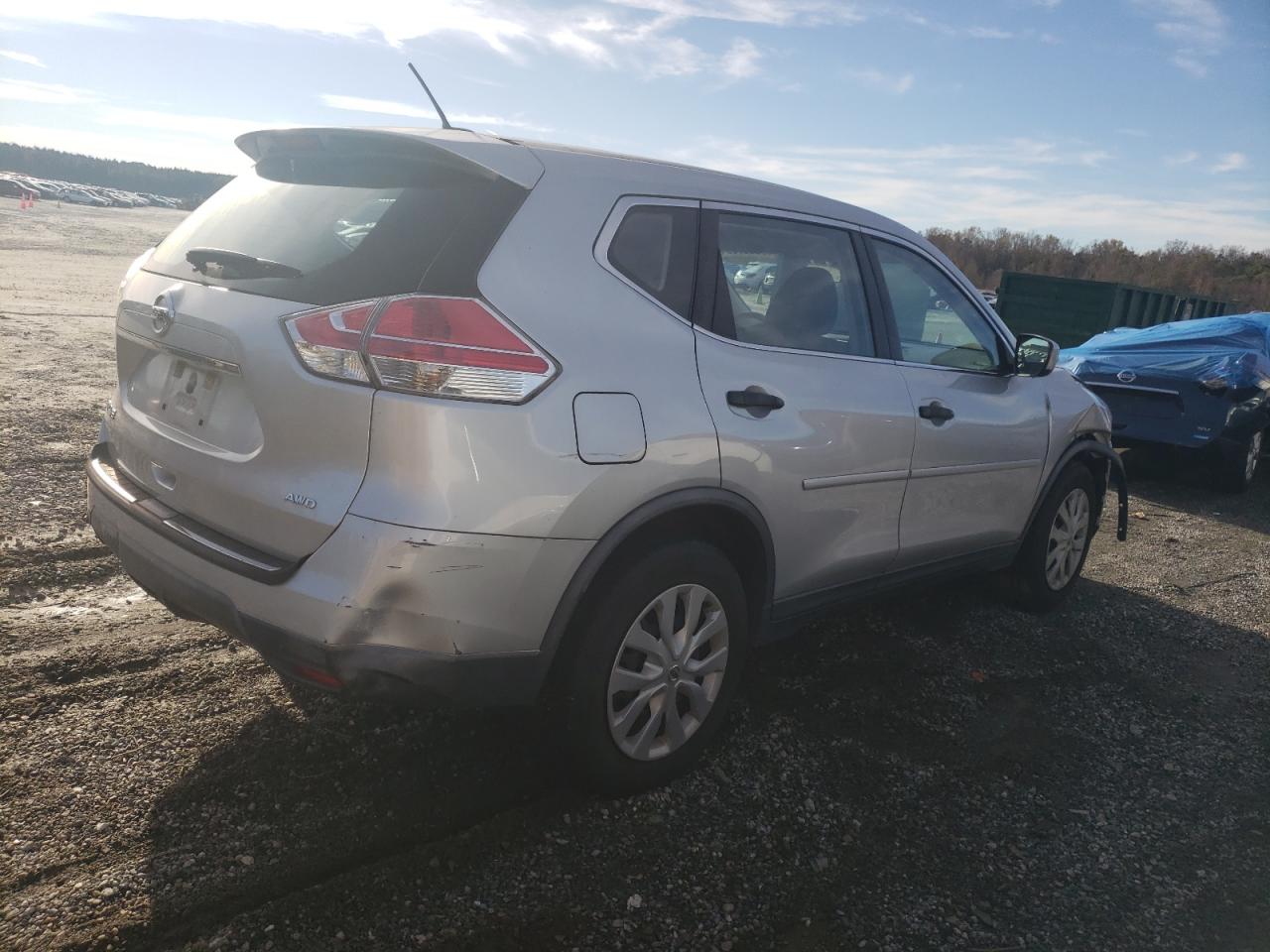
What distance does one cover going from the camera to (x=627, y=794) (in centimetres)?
294

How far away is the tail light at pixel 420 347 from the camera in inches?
89.8

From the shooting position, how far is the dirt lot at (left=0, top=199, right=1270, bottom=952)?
2.41 meters

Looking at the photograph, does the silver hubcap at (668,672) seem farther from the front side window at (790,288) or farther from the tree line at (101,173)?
the tree line at (101,173)

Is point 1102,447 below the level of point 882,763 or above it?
above

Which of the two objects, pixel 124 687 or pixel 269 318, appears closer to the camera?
pixel 269 318

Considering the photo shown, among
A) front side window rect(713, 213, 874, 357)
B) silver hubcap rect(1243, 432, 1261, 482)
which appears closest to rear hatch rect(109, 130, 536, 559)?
front side window rect(713, 213, 874, 357)

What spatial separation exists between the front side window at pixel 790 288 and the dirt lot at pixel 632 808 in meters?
1.42

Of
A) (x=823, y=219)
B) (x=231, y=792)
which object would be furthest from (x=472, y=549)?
(x=823, y=219)

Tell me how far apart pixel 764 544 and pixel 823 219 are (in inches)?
52.1

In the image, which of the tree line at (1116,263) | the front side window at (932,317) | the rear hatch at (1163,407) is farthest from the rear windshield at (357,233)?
the tree line at (1116,263)

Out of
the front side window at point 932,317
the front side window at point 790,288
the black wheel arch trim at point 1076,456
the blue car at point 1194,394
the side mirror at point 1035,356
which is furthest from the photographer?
the blue car at point 1194,394

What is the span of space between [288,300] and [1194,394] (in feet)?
26.9

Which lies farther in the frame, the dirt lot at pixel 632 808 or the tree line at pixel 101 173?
the tree line at pixel 101 173

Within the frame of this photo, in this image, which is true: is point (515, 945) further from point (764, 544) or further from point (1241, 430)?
point (1241, 430)
